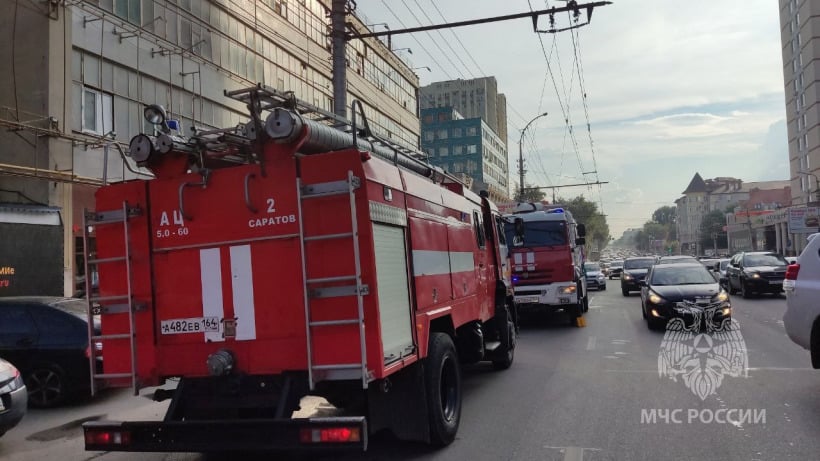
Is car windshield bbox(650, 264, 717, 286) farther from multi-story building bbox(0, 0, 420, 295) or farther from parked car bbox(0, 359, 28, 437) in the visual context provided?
parked car bbox(0, 359, 28, 437)

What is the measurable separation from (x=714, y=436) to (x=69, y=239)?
17.6m

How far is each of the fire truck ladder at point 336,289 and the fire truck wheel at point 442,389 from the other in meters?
1.17

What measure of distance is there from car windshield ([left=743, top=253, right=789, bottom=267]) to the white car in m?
16.4

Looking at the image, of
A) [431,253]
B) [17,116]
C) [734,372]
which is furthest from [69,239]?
[734,372]

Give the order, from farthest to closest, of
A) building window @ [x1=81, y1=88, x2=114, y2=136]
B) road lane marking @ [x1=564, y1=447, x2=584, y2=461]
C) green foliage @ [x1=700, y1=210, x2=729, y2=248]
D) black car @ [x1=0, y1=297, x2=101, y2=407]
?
green foliage @ [x1=700, y1=210, x2=729, y2=248], building window @ [x1=81, y1=88, x2=114, y2=136], black car @ [x1=0, y1=297, x2=101, y2=407], road lane marking @ [x1=564, y1=447, x2=584, y2=461]

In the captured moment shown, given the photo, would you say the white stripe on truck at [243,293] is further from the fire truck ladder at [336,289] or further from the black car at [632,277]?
the black car at [632,277]

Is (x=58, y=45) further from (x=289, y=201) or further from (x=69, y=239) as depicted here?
(x=289, y=201)

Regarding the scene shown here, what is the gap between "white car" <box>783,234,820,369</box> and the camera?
22.7 ft

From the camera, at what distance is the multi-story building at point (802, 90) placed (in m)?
72.5

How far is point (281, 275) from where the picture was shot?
15.6ft

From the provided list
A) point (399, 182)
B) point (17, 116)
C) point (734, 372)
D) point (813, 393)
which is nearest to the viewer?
point (399, 182)

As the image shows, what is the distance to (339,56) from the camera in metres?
12.5

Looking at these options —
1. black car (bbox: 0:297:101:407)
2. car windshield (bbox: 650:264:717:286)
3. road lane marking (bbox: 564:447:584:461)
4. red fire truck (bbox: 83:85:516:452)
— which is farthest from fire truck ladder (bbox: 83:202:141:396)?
car windshield (bbox: 650:264:717:286)

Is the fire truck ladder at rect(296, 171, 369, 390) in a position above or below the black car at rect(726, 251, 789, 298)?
above
